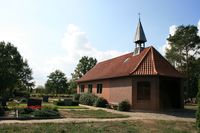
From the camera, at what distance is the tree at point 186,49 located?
45.4m

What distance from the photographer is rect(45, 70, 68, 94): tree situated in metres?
74.3

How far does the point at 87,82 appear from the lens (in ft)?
126

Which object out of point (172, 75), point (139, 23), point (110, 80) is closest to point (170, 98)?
point (172, 75)

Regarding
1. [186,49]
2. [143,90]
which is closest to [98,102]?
[143,90]

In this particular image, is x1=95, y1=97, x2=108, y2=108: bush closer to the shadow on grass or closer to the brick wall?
the brick wall

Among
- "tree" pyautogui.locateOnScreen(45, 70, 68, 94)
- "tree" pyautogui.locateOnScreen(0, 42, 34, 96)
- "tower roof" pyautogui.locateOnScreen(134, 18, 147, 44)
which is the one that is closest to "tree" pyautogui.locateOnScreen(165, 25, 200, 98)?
"tower roof" pyautogui.locateOnScreen(134, 18, 147, 44)

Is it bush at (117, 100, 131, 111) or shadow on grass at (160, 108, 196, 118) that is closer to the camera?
shadow on grass at (160, 108, 196, 118)

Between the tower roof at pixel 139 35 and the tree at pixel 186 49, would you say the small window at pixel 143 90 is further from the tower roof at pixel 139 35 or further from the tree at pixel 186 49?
the tree at pixel 186 49

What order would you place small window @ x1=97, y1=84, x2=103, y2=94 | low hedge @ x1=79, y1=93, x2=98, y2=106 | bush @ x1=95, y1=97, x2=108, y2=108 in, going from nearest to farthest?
bush @ x1=95, y1=97, x2=108, y2=108, low hedge @ x1=79, y1=93, x2=98, y2=106, small window @ x1=97, y1=84, x2=103, y2=94

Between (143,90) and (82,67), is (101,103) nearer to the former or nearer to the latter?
(143,90)

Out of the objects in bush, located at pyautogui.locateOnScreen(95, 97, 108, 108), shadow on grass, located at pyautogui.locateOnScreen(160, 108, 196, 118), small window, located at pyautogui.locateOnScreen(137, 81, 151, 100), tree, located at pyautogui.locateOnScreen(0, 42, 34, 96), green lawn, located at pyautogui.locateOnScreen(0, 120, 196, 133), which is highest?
tree, located at pyautogui.locateOnScreen(0, 42, 34, 96)

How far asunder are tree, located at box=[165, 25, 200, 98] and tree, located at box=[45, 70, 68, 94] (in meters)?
38.8

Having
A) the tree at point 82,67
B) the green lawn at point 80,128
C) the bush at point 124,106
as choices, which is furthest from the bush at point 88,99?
the tree at point 82,67

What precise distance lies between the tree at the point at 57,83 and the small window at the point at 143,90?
2082 inches
